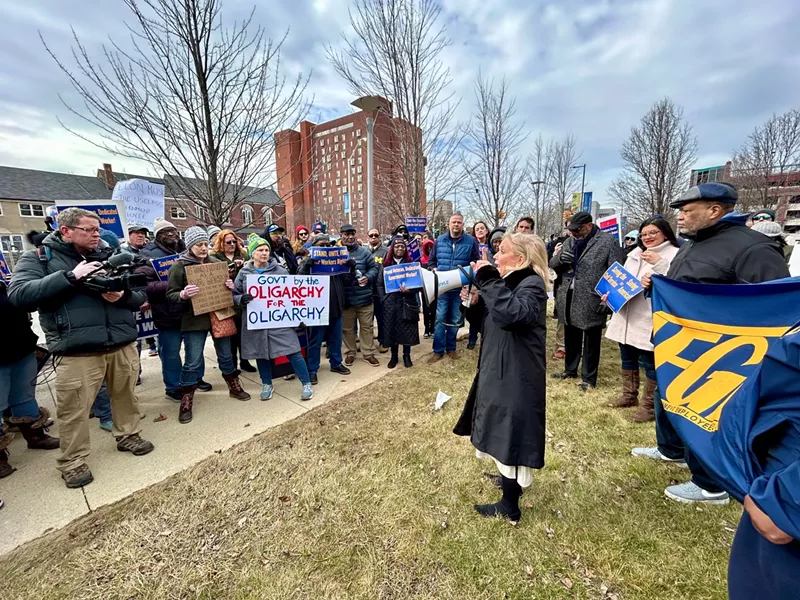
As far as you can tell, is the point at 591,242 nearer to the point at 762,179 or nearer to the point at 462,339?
the point at 462,339

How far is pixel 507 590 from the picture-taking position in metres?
2.16

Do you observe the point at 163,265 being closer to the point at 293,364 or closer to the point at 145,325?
the point at 145,325

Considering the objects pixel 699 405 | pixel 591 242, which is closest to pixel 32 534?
pixel 699 405

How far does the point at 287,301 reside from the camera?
476 cm

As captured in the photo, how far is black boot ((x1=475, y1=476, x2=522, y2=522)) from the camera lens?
2.57m

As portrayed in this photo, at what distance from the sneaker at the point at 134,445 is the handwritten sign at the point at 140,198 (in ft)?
13.0

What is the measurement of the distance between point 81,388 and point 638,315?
5.59 metres

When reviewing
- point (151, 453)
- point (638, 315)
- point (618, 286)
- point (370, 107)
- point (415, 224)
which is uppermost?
point (370, 107)

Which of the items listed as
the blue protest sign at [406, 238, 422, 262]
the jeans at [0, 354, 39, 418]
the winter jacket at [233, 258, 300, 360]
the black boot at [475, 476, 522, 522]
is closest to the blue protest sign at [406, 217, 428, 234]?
the blue protest sign at [406, 238, 422, 262]

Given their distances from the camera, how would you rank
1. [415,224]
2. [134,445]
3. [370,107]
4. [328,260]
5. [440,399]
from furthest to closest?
[370,107] < [415,224] < [328,260] < [440,399] < [134,445]

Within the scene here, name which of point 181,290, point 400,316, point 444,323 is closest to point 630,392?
point 444,323

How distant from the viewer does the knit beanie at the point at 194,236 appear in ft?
13.8

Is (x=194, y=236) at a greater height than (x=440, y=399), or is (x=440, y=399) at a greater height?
(x=194, y=236)

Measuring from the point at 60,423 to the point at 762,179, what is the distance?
2531cm
